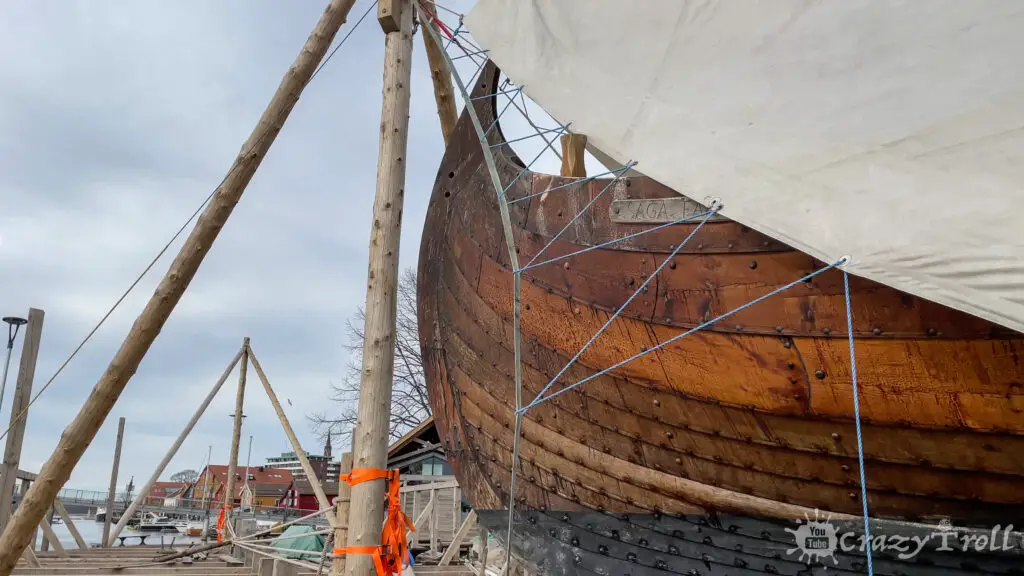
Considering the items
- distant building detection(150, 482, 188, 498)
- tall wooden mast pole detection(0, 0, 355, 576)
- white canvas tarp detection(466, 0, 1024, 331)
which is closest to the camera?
white canvas tarp detection(466, 0, 1024, 331)

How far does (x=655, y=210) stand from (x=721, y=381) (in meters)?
0.80

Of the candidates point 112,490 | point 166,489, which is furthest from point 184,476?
point 112,490

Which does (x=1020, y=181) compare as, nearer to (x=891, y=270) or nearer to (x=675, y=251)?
(x=891, y=270)

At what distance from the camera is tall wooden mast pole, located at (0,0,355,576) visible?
3789mm

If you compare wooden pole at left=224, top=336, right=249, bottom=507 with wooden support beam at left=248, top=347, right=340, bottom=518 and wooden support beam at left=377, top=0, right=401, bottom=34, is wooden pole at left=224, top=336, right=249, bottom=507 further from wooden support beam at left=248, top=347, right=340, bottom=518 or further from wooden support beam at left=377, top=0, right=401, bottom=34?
wooden support beam at left=377, top=0, right=401, bottom=34

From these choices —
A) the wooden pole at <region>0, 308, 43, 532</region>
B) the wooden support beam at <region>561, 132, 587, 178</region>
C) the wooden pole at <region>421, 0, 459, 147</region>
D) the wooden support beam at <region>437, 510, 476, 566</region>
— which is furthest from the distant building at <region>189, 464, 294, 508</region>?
the wooden support beam at <region>561, 132, 587, 178</region>

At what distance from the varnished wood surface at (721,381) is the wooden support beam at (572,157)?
0.24m

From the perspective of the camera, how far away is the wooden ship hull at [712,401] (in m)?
2.39

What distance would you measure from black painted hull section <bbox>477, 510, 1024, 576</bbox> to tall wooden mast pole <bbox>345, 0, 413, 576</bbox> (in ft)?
3.22

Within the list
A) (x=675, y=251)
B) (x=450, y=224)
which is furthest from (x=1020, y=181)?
(x=450, y=224)

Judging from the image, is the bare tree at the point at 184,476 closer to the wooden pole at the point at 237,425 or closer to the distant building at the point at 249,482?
the distant building at the point at 249,482

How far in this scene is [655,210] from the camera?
9.89 ft

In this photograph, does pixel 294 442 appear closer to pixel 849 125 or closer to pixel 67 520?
pixel 67 520

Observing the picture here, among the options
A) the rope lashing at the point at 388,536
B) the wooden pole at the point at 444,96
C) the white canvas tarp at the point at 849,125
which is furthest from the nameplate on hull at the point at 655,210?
the wooden pole at the point at 444,96
